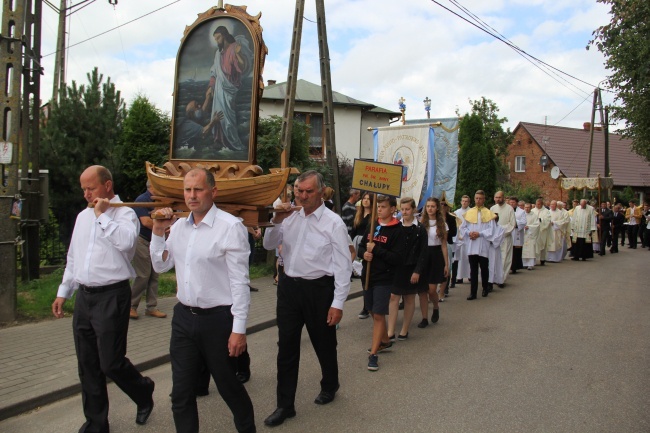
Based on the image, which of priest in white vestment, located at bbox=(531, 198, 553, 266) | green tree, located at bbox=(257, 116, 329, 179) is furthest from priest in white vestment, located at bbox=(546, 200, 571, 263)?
green tree, located at bbox=(257, 116, 329, 179)

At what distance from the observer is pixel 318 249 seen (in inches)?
178

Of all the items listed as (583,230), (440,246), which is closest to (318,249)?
(440,246)

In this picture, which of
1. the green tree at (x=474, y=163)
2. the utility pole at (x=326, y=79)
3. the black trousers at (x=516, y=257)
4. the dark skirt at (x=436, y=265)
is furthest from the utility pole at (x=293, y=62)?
the green tree at (x=474, y=163)

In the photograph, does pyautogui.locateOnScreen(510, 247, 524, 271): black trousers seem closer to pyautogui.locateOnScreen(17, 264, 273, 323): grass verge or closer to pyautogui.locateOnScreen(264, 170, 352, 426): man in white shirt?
pyautogui.locateOnScreen(17, 264, 273, 323): grass verge

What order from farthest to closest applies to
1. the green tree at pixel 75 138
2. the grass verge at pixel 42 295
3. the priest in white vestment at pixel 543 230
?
the priest in white vestment at pixel 543 230 < the green tree at pixel 75 138 < the grass verge at pixel 42 295

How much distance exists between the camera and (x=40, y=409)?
4812mm

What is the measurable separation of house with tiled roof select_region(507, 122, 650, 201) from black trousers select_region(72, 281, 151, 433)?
44.2 meters

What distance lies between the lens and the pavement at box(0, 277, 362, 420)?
4895 millimetres

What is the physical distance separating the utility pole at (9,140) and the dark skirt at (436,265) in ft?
18.7

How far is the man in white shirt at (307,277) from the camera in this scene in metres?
4.45

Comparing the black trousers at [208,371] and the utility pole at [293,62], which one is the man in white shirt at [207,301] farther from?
the utility pole at [293,62]

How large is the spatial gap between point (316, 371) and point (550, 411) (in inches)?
88.7

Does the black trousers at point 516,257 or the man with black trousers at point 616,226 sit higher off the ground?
the man with black trousers at point 616,226

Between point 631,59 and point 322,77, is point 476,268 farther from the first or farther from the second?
point 631,59
